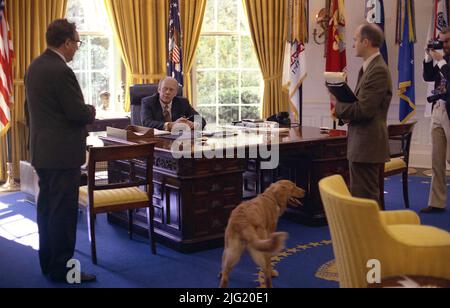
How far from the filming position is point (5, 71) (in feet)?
22.4

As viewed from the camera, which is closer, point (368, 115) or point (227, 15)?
point (368, 115)

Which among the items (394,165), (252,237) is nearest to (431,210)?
(394,165)

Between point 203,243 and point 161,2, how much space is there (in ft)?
13.9

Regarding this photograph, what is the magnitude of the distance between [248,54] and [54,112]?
17.4 feet

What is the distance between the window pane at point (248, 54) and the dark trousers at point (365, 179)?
4.79m

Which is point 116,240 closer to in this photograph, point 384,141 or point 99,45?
point 384,141

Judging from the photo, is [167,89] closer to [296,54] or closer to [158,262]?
[158,262]

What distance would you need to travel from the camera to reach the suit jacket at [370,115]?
4008 millimetres

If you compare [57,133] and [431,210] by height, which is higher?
[57,133]

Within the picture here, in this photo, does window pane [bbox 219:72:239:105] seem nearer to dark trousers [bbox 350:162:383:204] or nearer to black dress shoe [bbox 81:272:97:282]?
dark trousers [bbox 350:162:383:204]

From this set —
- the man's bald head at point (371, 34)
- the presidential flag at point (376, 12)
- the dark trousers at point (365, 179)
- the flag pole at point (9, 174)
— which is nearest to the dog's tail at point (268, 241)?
the dark trousers at point (365, 179)

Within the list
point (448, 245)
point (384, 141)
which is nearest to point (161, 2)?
point (384, 141)

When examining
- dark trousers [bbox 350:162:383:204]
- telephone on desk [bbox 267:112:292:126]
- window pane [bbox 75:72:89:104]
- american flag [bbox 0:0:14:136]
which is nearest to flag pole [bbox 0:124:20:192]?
american flag [bbox 0:0:14:136]

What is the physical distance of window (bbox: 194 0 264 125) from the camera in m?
8.51
